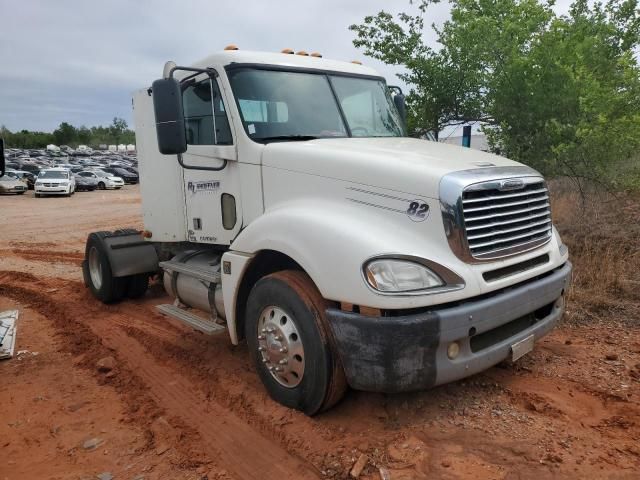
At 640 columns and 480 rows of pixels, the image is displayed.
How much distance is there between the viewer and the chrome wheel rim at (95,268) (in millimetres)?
7059

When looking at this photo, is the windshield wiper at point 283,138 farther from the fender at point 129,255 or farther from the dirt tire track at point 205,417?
the fender at point 129,255

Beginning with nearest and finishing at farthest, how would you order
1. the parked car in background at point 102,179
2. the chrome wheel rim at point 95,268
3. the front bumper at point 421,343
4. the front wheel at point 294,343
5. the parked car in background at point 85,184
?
the front bumper at point 421,343
the front wheel at point 294,343
the chrome wheel rim at point 95,268
the parked car in background at point 85,184
the parked car in background at point 102,179

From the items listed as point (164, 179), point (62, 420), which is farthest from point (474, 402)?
point (164, 179)

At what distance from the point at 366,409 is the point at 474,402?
0.79 m

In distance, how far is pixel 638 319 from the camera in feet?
17.4

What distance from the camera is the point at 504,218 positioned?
3443 mm

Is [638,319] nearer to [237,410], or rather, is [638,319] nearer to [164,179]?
[237,410]

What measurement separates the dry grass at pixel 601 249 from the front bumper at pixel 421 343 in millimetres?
2599

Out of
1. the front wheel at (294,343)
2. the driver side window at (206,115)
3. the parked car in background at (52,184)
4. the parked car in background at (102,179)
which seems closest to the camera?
the front wheel at (294,343)

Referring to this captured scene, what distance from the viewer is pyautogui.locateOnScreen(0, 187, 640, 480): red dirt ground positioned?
308 cm

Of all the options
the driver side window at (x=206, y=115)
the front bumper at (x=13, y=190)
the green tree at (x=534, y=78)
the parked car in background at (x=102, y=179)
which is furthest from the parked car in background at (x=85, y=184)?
the driver side window at (x=206, y=115)

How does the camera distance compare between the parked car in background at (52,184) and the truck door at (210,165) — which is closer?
the truck door at (210,165)

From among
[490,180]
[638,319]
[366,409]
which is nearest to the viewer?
[490,180]

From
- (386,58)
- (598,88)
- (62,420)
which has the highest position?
(386,58)
